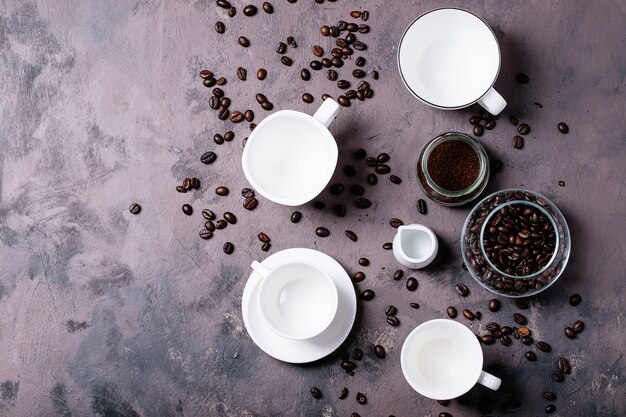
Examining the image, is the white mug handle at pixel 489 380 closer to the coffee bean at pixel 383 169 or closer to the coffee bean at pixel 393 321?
the coffee bean at pixel 393 321

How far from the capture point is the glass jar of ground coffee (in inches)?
55.9

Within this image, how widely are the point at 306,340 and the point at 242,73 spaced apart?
69 centimetres

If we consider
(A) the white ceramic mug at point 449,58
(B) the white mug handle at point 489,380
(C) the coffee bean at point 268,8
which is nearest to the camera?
(B) the white mug handle at point 489,380

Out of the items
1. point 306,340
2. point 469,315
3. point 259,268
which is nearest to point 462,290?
point 469,315

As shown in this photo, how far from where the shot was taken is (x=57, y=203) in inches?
61.4

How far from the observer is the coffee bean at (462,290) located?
4.84ft

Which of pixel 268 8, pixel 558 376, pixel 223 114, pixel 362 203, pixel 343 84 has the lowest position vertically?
pixel 558 376

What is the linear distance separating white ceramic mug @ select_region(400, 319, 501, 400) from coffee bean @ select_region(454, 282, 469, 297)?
0.41 ft

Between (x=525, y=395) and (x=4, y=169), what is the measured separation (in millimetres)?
1448

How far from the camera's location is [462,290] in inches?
58.1

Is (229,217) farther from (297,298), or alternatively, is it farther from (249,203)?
(297,298)

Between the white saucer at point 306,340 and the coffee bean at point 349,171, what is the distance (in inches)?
9.0

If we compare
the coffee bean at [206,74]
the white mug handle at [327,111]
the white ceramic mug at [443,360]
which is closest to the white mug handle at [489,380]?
the white ceramic mug at [443,360]

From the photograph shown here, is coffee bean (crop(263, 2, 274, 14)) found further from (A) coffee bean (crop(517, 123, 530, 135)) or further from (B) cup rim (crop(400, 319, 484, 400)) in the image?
(B) cup rim (crop(400, 319, 484, 400))
